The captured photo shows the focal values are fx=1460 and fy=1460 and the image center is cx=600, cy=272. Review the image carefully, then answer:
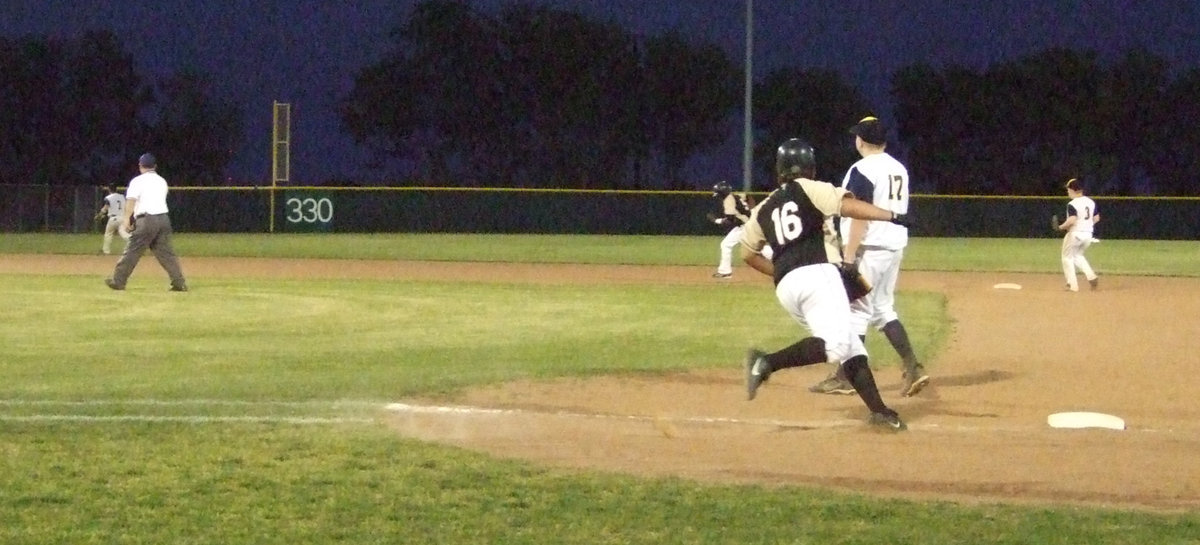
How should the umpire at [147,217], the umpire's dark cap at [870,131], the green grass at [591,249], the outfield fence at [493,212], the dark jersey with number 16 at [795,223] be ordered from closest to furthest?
the dark jersey with number 16 at [795,223] → the umpire's dark cap at [870,131] → the umpire at [147,217] → the green grass at [591,249] → the outfield fence at [493,212]

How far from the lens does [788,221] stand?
733 centimetres

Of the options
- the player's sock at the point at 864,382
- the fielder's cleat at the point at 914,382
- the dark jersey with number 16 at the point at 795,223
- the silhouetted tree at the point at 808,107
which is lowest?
the fielder's cleat at the point at 914,382

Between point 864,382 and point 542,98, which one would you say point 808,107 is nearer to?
point 542,98

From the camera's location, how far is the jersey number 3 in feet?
24.0

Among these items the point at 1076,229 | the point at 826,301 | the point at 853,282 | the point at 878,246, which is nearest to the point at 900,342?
the point at 878,246

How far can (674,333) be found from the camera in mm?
13219

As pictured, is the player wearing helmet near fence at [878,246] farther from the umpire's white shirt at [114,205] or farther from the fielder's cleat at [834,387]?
the umpire's white shirt at [114,205]

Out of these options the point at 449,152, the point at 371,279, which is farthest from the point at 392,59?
the point at 371,279

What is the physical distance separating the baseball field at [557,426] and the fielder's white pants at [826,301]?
19.5 inches

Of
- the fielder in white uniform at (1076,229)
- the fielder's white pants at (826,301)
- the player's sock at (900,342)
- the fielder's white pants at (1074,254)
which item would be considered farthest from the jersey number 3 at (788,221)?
the fielder's white pants at (1074,254)

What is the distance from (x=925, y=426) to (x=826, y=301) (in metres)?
1.02

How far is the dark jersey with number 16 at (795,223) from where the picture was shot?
730cm

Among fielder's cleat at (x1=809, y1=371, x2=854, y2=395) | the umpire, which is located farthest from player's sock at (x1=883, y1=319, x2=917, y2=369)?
the umpire

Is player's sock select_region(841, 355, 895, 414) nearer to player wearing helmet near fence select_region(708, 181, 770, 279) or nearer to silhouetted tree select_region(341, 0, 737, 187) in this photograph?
player wearing helmet near fence select_region(708, 181, 770, 279)
